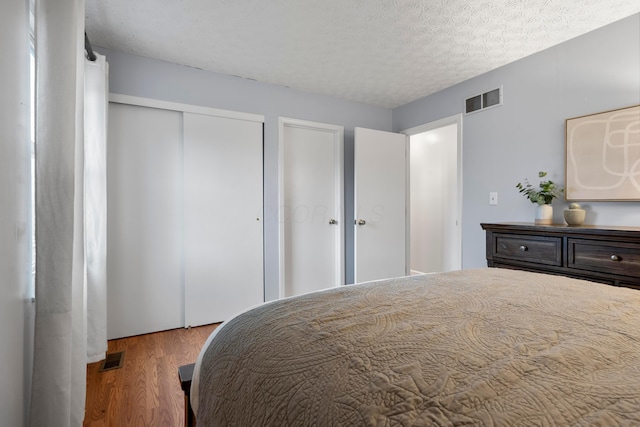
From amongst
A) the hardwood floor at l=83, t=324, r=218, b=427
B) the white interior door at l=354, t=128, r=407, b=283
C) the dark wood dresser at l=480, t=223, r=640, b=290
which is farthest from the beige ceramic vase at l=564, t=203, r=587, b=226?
the hardwood floor at l=83, t=324, r=218, b=427

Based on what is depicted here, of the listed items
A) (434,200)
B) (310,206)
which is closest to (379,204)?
(310,206)

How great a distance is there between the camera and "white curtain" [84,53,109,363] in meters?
2.12

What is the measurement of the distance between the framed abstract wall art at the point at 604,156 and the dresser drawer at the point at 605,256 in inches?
21.1

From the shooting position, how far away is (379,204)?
3.60 metres

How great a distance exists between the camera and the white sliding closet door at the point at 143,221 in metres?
2.61

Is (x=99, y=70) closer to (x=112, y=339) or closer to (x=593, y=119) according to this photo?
(x=112, y=339)

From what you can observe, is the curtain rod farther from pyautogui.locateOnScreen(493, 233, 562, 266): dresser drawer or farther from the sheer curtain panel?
pyautogui.locateOnScreen(493, 233, 562, 266): dresser drawer

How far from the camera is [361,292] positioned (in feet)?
3.66

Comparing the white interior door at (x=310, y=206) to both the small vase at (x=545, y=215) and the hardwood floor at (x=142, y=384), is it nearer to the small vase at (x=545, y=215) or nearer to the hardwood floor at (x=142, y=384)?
the hardwood floor at (x=142, y=384)

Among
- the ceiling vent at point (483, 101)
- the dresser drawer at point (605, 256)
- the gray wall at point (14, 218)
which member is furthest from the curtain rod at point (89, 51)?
the dresser drawer at point (605, 256)

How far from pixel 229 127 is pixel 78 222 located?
181cm

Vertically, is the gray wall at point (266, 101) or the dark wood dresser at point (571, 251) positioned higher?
the gray wall at point (266, 101)

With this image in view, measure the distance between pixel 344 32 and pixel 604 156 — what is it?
197cm

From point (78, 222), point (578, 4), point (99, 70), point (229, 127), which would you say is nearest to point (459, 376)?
Answer: point (78, 222)
